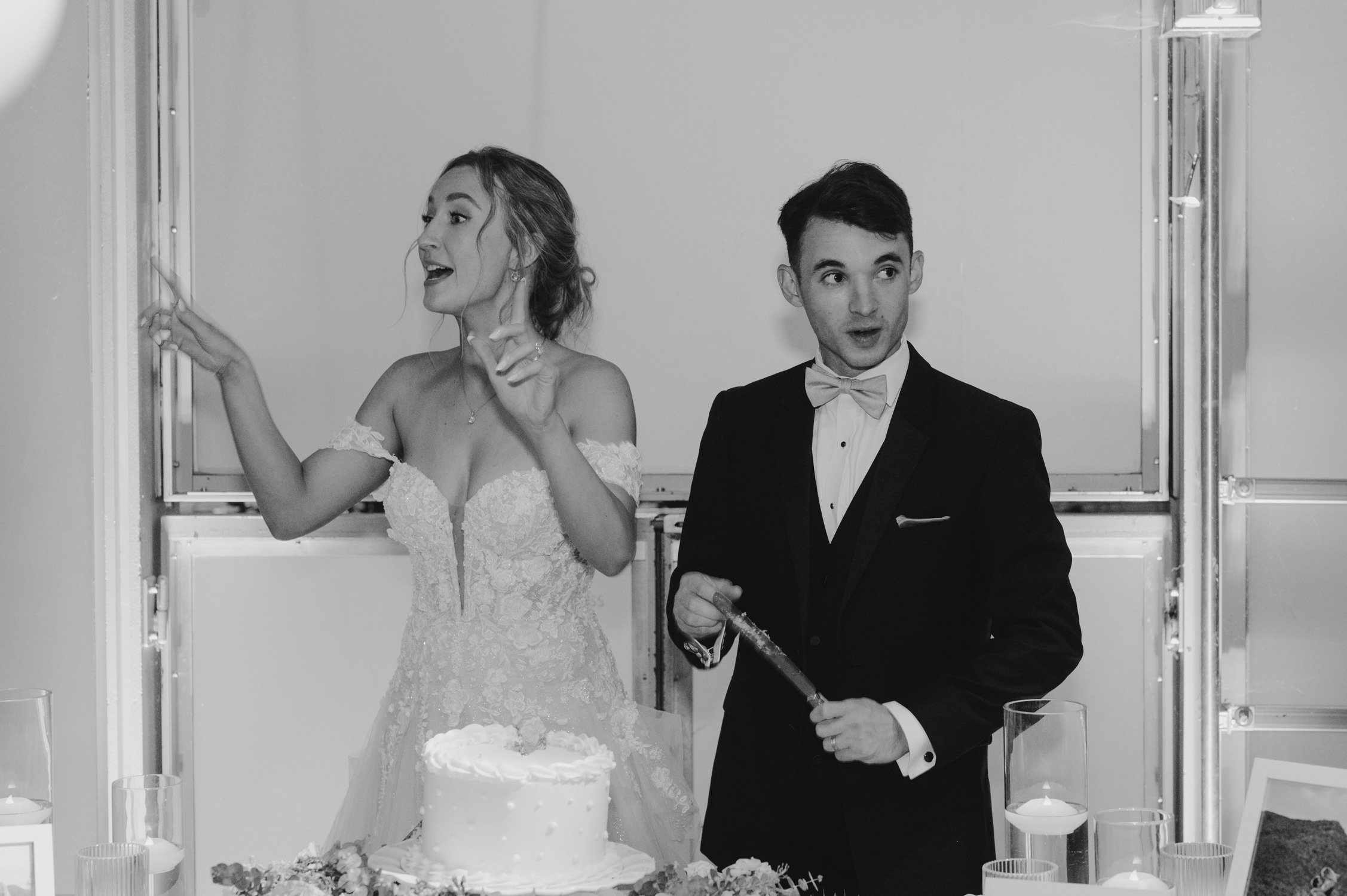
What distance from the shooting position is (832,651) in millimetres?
2314

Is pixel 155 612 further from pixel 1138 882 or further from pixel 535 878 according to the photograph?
pixel 1138 882

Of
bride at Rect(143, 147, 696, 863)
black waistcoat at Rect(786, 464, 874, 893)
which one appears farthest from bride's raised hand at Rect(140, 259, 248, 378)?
black waistcoat at Rect(786, 464, 874, 893)

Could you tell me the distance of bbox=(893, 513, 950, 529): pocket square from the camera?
2283 millimetres

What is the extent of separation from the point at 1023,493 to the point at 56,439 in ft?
6.70

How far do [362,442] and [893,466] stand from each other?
3.70 feet

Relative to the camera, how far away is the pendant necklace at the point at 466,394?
9.16ft

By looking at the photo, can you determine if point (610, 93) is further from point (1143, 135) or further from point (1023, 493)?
point (1023, 493)

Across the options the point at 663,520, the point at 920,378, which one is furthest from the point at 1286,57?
the point at 663,520

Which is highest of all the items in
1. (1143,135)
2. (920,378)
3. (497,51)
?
(497,51)

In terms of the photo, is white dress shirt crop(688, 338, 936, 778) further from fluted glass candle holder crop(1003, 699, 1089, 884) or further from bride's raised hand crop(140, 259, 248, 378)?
bride's raised hand crop(140, 259, 248, 378)

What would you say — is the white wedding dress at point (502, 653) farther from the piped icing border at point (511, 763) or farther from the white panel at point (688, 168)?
the white panel at point (688, 168)

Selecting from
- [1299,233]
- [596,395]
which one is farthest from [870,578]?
[1299,233]

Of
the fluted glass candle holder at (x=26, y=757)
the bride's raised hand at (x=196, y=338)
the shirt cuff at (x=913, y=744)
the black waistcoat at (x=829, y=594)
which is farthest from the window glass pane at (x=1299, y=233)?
the fluted glass candle holder at (x=26, y=757)

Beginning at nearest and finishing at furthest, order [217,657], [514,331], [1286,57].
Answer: [514,331]
[1286,57]
[217,657]
